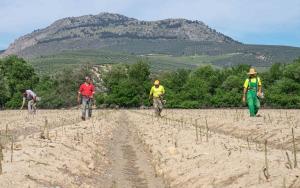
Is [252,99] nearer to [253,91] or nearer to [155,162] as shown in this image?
[253,91]

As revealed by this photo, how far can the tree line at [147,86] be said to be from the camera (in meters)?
70.8

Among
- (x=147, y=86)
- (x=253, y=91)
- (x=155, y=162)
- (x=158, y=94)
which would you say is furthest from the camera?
(x=147, y=86)

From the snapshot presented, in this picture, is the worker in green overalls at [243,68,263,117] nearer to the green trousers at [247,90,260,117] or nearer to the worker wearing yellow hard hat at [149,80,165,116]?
the green trousers at [247,90,260,117]

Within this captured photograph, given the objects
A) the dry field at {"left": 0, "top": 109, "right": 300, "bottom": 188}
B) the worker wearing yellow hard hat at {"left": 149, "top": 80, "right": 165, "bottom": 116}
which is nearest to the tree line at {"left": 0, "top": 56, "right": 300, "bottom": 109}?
the worker wearing yellow hard hat at {"left": 149, "top": 80, "right": 165, "bottom": 116}

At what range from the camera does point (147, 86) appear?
81.0 metres

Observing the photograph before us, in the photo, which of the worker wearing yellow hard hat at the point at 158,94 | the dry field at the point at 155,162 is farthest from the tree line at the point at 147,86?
the dry field at the point at 155,162

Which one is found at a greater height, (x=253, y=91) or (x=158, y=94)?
(x=253, y=91)

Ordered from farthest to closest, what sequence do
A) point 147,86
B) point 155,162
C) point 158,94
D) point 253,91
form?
point 147,86, point 158,94, point 253,91, point 155,162

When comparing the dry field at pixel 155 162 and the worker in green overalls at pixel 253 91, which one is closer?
the dry field at pixel 155 162

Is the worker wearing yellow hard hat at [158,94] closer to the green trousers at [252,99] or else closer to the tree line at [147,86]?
the green trousers at [252,99]

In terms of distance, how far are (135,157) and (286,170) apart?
6527 mm

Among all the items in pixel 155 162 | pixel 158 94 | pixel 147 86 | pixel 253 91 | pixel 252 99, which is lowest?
pixel 147 86

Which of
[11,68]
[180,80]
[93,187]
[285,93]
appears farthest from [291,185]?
[11,68]

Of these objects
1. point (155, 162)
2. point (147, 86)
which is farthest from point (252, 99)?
point (147, 86)
